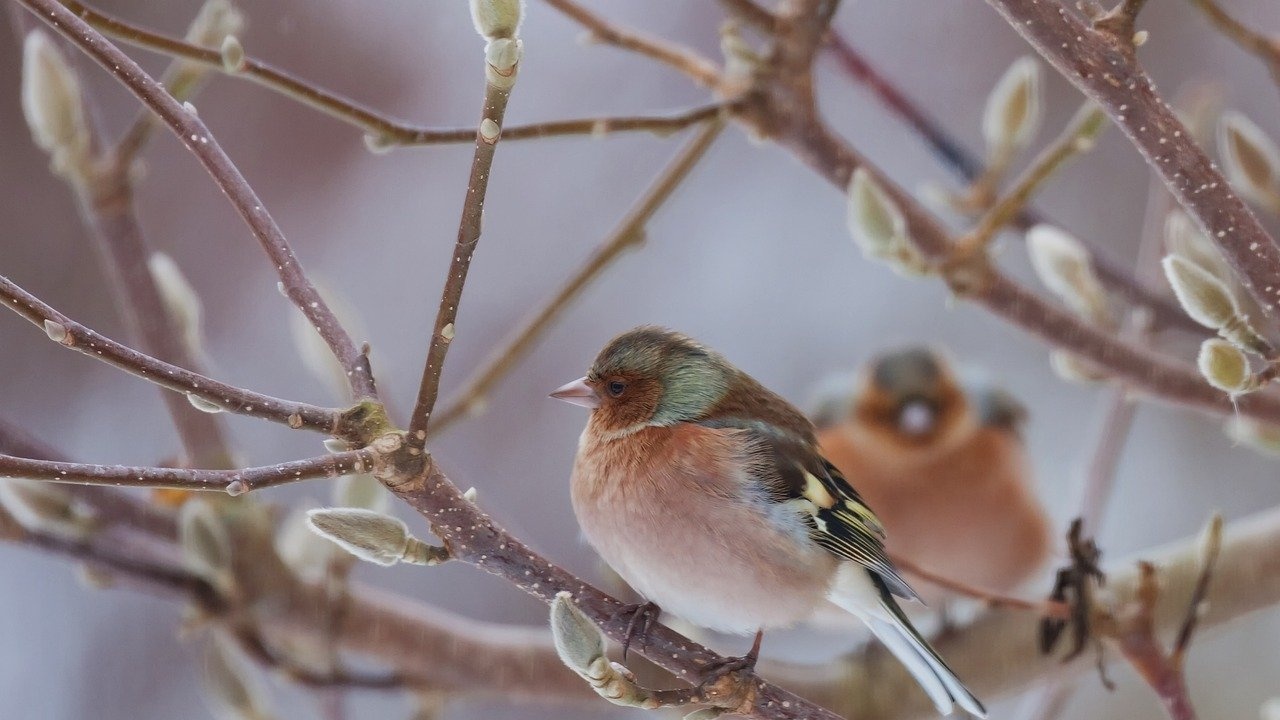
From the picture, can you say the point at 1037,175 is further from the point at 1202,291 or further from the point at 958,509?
the point at 958,509

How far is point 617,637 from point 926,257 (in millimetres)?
540

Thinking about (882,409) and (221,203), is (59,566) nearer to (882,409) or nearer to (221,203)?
(221,203)

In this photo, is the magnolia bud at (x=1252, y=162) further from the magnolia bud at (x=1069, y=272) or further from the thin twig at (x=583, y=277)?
the thin twig at (x=583, y=277)

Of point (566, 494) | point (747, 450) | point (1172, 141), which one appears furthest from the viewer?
point (566, 494)

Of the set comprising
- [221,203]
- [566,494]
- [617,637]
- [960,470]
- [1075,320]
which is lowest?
[617,637]

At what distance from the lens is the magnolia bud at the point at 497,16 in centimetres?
60

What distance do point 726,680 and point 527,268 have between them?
1.70 m

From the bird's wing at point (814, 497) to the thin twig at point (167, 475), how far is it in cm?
42

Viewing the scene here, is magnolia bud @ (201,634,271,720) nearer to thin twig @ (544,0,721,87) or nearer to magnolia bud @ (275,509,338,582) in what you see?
magnolia bud @ (275,509,338,582)

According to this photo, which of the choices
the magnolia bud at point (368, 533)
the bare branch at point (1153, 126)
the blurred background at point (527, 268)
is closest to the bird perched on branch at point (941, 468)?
the blurred background at point (527, 268)

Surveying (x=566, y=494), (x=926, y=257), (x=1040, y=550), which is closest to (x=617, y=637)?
(x=926, y=257)

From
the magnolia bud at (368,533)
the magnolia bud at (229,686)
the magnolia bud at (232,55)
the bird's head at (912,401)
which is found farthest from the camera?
the bird's head at (912,401)

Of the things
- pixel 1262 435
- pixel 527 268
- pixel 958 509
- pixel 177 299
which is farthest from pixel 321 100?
pixel 527 268

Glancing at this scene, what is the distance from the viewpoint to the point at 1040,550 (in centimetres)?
166
